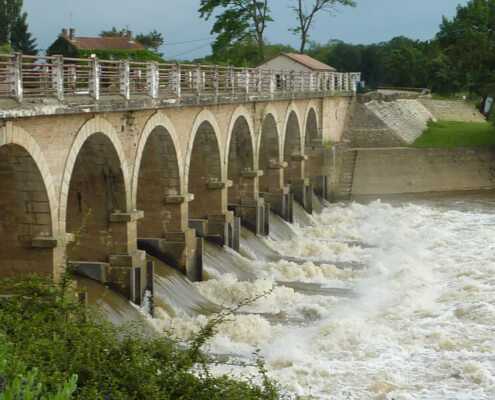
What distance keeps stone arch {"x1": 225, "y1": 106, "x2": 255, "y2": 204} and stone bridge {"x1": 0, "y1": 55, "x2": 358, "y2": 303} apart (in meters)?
0.04

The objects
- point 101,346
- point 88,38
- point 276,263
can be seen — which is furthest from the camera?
point 88,38

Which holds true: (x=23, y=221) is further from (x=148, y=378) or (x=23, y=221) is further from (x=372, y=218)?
(x=372, y=218)

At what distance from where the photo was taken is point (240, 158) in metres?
27.6

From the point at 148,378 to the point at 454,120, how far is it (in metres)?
39.3

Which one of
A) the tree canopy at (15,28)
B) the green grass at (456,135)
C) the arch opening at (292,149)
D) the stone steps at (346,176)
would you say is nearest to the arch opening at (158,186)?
the arch opening at (292,149)

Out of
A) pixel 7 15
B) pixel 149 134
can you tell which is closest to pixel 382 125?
pixel 149 134

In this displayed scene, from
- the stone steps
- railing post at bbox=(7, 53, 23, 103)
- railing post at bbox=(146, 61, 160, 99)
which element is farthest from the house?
railing post at bbox=(7, 53, 23, 103)

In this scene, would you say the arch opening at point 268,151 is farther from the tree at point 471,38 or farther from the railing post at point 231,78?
the tree at point 471,38

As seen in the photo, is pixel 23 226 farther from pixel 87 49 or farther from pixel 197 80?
pixel 87 49

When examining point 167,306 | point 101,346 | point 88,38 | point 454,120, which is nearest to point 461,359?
point 167,306

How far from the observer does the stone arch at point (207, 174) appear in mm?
23656

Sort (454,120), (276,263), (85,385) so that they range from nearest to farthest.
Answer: (85,385) < (276,263) < (454,120)

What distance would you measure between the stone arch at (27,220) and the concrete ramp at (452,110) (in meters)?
35.5

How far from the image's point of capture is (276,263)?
942 inches
